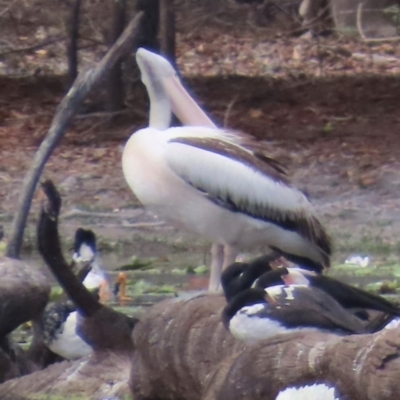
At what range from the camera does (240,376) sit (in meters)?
4.79

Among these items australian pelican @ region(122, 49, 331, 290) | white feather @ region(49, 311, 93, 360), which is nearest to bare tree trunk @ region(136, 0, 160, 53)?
australian pelican @ region(122, 49, 331, 290)

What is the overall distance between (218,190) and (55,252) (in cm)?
110

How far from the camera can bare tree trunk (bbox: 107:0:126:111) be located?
1179 cm

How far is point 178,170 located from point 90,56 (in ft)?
30.5

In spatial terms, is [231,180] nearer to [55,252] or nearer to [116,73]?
[55,252]

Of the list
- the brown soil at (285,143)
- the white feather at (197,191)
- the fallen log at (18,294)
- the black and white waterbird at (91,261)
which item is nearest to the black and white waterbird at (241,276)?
the white feather at (197,191)

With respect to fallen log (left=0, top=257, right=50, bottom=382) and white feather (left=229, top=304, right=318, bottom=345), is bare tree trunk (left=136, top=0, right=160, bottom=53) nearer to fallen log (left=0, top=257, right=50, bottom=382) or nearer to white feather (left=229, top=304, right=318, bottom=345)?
fallen log (left=0, top=257, right=50, bottom=382)

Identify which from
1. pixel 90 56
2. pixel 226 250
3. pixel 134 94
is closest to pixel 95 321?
pixel 226 250

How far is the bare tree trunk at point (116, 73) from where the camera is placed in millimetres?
11789

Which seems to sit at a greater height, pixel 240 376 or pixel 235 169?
pixel 235 169

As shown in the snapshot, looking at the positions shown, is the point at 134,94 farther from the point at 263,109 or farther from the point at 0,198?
the point at 0,198

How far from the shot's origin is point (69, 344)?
6691 mm

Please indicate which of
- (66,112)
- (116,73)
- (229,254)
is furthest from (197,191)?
(116,73)

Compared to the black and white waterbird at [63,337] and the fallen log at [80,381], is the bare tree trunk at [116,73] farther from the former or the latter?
the fallen log at [80,381]
